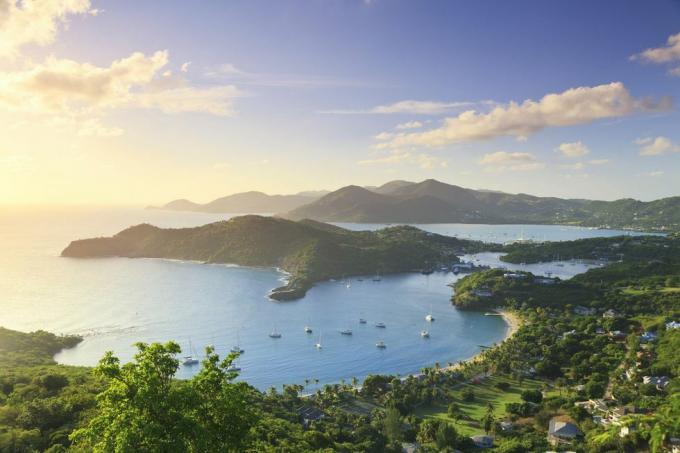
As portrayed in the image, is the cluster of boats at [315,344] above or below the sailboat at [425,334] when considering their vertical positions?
above

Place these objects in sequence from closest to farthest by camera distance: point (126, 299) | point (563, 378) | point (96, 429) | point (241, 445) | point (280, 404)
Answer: point (96, 429) < point (241, 445) < point (280, 404) < point (563, 378) < point (126, 299)

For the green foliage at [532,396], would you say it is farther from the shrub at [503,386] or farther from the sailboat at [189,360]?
the sailboat at [189,360]

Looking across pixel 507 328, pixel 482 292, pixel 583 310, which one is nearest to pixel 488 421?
pixel 507 328

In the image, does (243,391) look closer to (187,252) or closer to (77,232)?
(187,252)

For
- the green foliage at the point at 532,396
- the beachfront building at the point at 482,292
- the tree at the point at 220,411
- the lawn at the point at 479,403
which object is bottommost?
the lawn at the point at 479,403

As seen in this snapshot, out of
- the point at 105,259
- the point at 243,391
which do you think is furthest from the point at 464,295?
the point at 105,259

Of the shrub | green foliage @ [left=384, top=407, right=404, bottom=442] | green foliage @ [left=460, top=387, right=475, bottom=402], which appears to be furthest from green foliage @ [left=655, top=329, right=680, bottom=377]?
green foliage @ [left=384, top=407, right=404, bottom=442]

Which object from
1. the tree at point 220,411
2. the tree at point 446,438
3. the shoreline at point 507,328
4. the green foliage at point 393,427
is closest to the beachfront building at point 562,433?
the tree at point 446,438

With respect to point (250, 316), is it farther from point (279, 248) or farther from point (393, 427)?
point (279, 248)
